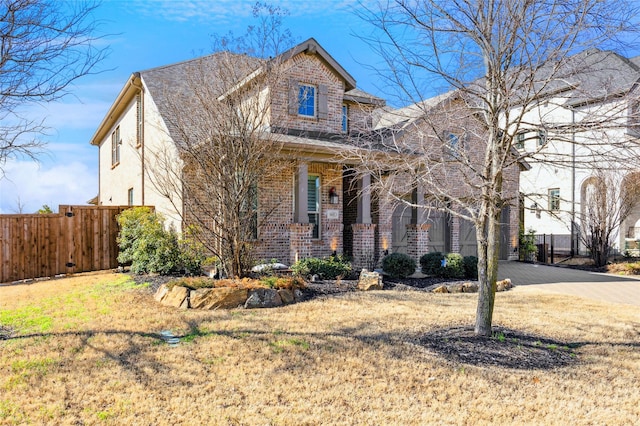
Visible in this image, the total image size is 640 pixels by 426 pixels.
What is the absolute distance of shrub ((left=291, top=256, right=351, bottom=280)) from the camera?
10406 millimetres

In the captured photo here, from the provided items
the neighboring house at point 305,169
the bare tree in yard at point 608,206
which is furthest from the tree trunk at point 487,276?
the bare tree in yard at point 608,206

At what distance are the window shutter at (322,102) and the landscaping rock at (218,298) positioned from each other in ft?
23.4

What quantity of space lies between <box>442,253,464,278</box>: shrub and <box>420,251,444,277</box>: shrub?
0.16 meters

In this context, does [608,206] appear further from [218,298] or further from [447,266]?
[218,298]

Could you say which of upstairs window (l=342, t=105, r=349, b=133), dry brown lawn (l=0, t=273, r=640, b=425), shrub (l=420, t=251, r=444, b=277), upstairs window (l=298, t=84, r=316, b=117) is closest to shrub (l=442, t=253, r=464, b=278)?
shrub (l=420, t=251, r=444, b=277)

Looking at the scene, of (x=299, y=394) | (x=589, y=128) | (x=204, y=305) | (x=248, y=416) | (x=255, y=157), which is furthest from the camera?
(x=255, y=157)

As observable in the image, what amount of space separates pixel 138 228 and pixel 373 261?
6294mm

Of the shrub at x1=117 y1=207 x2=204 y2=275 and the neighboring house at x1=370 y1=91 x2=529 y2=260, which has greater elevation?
the neighboring house at x1=370 y1=91 x2=529 y2=260

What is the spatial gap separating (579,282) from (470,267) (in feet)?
10.2

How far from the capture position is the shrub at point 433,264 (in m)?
12.3

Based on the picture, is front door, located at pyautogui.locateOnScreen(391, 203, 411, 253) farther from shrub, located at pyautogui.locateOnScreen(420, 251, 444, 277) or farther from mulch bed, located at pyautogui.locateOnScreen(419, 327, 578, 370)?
mulch bed, located at pyautogui.locateOnScreen(419, 327, 578, 370)

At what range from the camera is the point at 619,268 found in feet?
50.6

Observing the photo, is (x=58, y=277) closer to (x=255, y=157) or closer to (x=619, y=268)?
(x=255, y=157)

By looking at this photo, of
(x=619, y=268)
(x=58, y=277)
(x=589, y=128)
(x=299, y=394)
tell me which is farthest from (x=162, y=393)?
(x=619, y=268)
